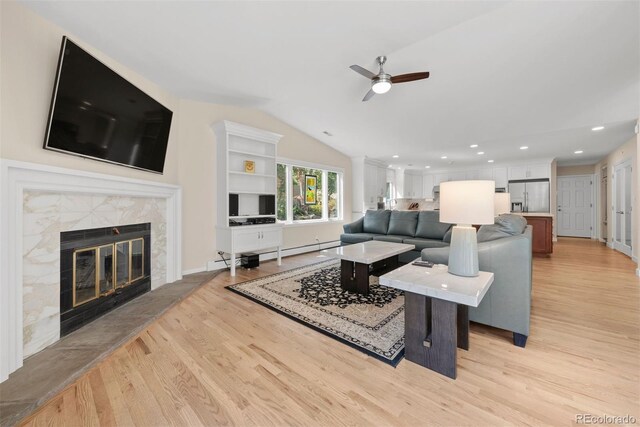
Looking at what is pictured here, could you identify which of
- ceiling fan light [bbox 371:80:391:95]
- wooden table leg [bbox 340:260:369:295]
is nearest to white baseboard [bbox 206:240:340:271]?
wooden table leg [bbox 340:260:369:295]

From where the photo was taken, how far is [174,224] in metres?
3.51

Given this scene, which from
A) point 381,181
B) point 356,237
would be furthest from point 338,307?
point 381,181

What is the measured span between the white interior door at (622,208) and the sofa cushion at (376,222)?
4567 millimetres

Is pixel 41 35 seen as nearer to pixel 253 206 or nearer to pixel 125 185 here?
pixel 125 185

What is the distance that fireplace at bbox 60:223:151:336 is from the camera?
2139mm

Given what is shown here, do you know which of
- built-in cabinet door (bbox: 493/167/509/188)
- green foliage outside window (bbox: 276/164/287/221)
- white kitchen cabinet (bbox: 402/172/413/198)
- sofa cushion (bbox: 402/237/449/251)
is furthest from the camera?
white kitchen cabinet (bbox: 402/172/413/198)

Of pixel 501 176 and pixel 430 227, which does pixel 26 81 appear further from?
pixel 501 176

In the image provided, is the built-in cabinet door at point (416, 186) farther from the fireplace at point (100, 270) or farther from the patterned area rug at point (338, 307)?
the fireplace at point (100, 270)

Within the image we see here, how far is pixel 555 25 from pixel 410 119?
213 cm

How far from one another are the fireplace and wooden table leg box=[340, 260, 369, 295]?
93.5 inches

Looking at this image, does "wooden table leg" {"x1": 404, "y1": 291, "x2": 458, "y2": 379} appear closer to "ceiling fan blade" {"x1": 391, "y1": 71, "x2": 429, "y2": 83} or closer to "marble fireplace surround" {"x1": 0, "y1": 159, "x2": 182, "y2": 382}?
"ceiling fan blade" {"x1": 391, "y1": 71, "x2": 429, "y2": 83}

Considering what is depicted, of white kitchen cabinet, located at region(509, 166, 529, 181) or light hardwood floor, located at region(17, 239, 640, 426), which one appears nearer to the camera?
light hardwood floor, located at region(17, 239, 640, 426)

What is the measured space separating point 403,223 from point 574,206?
22.9 ft

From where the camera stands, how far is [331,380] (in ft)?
5.33
